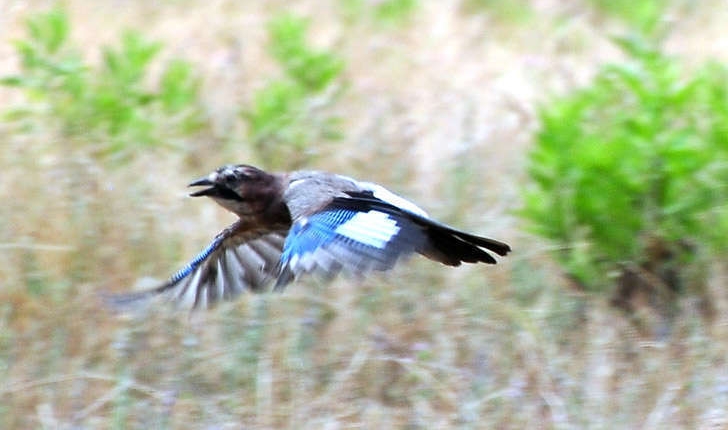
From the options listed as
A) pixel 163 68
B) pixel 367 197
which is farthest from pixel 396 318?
pixel 163 68

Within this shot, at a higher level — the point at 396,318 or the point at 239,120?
the point at 239,120

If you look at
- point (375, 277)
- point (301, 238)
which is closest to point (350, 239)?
point (301, 238)

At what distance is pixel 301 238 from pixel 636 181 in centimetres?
135

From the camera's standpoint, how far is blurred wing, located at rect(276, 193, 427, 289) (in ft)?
13.1

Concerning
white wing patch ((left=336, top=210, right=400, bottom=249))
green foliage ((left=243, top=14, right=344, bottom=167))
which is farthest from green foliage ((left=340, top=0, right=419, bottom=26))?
white wing patch ((left=336, top=210, right=400, bottom=249))

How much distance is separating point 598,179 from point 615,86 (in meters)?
0.86

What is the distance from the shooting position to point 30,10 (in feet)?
24.4

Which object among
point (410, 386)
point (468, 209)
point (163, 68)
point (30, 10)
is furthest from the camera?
point (30, 10)

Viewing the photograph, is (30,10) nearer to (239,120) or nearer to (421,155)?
(239,120)

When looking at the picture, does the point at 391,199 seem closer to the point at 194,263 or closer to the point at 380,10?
the point at 194,263

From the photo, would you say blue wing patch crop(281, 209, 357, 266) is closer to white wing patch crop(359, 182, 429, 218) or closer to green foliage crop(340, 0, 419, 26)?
white wing patch crop(359, 182, 429, 218)

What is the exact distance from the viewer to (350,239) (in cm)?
409

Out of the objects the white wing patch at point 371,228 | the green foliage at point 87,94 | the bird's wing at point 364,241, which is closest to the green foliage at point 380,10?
the green foliage at point 87,94

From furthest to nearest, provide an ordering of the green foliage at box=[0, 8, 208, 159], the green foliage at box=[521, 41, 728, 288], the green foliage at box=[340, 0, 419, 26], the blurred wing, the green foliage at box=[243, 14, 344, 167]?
the green foliage at box=[340, 0, 419, 26] < the green foliage at box=[243, 14, 344, 167] < the green foliage at box=[0, 8, 208, 159] < the green foliage at box=[521, 41, 728, 288] < the blurred wing
